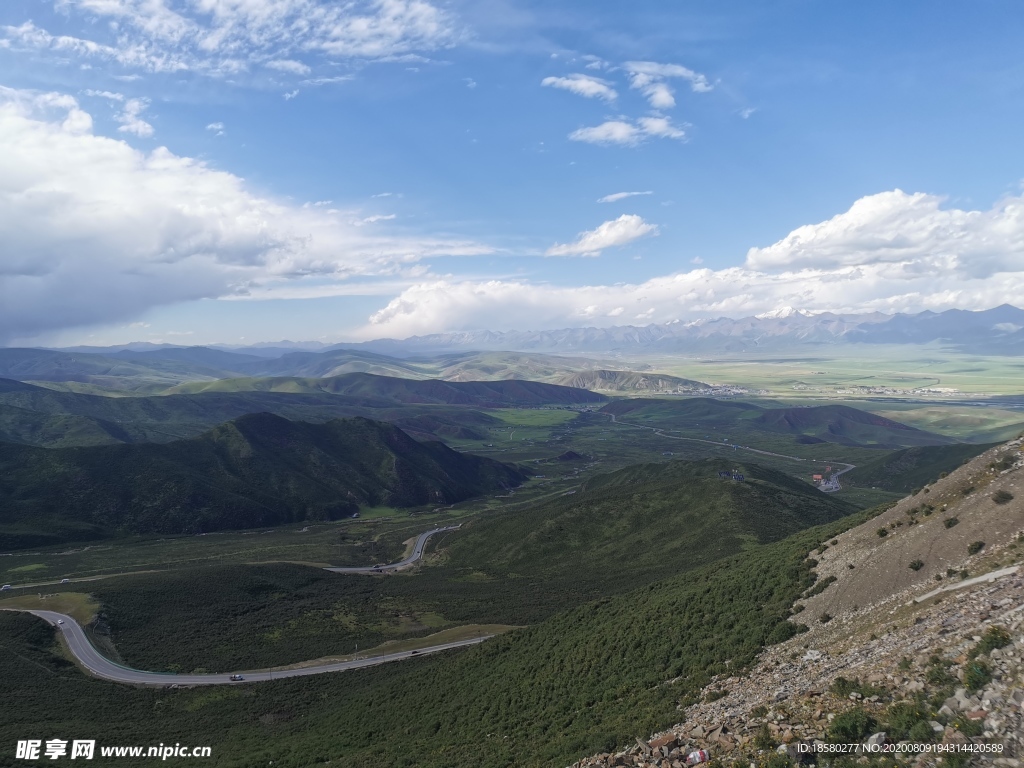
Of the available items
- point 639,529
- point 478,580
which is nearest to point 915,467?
point 639,529

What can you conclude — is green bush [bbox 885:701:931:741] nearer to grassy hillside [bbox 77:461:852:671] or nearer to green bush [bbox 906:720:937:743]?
green bush [bbox 906:720:937:743]

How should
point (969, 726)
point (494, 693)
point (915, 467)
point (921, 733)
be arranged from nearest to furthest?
point (969, 726) < point (921, 733) < point (494, 693) < point (915, 467)

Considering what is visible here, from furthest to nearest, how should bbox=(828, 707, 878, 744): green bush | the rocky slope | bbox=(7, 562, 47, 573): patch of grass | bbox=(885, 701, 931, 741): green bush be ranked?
1. bbox=(7, 562, 47, 573): patch of grass
2. bbox=(828, 707, 878, 744): green bush
3. bbox=(885, 701, 931, 741): green bush
4. the rocky slope

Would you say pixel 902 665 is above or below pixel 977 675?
below

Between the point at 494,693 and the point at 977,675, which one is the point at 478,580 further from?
the point at 977,675

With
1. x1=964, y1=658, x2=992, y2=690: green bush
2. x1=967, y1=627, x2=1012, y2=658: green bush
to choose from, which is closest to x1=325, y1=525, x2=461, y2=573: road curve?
x1=967, y1=627, x2=1012, y2=658: green bush

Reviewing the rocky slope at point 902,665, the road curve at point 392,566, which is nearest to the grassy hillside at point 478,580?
the road curve at point 392,566
